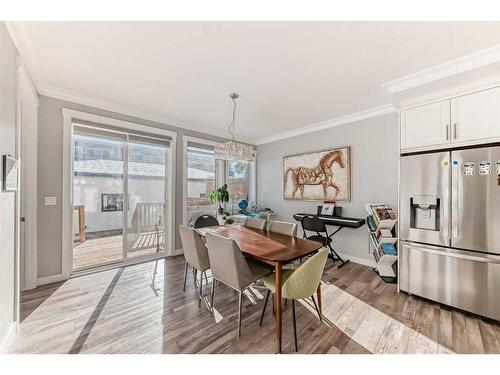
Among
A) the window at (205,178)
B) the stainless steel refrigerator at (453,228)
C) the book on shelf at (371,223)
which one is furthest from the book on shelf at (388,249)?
the window at (205,178)

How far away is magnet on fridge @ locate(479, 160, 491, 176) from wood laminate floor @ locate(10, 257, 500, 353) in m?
1.43

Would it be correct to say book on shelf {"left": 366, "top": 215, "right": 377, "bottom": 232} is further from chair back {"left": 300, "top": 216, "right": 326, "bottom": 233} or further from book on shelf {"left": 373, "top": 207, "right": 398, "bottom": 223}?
chair back {"left": 300, "top": 216, "right": 326, "bottom": 233}

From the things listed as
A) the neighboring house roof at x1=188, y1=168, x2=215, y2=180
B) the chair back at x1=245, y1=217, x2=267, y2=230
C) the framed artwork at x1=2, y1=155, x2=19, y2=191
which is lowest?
the chair back at x1=245, y1=217, x2=267, y2=230

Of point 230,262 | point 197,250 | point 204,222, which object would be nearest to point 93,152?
point 204,222

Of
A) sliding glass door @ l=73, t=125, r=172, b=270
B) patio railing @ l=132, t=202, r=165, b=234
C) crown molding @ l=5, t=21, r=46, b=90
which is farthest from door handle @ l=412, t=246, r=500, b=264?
crown molding @ l=5, t=21, r=46, b=90

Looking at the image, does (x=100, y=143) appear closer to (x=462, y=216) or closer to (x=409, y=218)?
(x=409, y=218)

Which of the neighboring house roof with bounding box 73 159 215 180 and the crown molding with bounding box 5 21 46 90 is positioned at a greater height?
the crown molding with bounding box 5 21 46 90

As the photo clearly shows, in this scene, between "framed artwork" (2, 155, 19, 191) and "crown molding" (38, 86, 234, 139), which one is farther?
"crown molding" (38, 86, 234, 139)

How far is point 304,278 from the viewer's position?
1662 mm

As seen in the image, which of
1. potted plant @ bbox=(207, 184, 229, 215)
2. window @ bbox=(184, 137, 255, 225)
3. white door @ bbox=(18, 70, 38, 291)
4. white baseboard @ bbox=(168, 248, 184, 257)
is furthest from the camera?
potted plant @ bbox=(207, 184, 229, 215)

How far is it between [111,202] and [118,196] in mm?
152

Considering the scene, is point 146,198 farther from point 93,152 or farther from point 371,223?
point 371,223

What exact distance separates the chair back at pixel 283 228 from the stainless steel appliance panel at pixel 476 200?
1633mm

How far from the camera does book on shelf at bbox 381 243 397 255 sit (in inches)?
115
